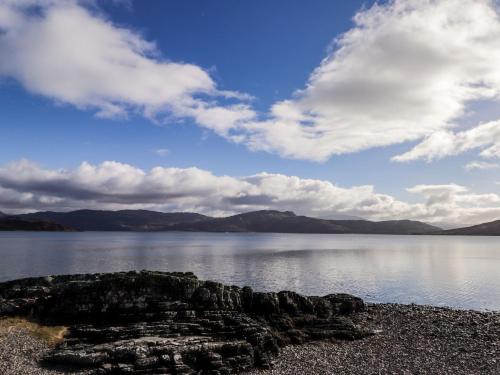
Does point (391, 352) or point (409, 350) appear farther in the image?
point (409, 350)

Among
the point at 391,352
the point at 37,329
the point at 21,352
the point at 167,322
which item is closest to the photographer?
the point at 21,352

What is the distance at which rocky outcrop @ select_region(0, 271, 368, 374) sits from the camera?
35.3 meters

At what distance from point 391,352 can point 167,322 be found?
23.1 metres

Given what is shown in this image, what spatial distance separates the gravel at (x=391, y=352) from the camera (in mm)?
36000

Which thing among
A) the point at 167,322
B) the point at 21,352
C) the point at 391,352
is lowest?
Answer: the point at 391,352

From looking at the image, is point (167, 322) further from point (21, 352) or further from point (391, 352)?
point (391, 352)

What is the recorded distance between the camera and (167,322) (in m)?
41.2

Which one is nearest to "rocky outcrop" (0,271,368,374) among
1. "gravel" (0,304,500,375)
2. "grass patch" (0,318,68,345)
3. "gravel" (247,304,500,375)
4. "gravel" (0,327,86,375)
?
"grass patch" (0,318,68,345)

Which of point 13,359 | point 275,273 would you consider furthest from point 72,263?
point 13,359

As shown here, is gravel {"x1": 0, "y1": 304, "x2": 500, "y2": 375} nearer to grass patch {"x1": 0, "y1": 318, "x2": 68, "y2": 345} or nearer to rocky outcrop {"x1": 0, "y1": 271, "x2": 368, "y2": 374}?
grass patch {"x1": 0, "y1": 318, "x2": 68, "y2": 345}

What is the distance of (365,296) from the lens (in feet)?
263

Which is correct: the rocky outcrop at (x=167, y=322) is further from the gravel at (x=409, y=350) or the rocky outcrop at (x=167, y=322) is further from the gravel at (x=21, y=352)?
the gravel at (x=409, y=350)

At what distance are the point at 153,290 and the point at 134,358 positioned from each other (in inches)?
413

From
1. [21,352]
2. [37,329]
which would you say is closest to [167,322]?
[37,329]
